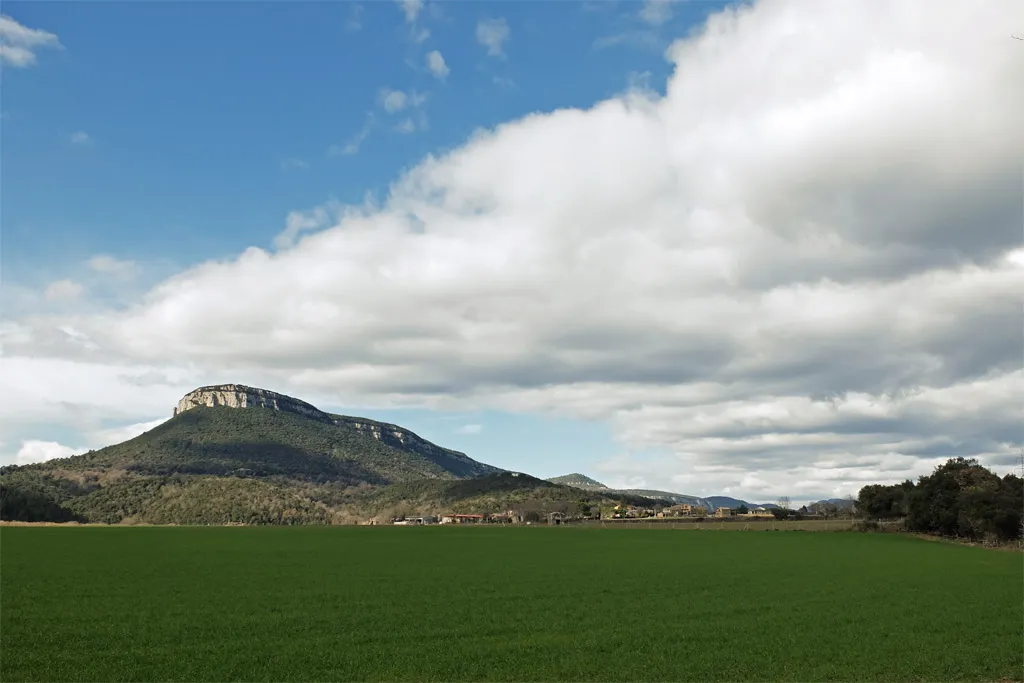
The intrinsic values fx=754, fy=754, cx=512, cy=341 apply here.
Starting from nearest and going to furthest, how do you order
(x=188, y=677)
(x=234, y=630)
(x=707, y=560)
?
(x=188, y=677), (x=234, y=630), (x=707, y=560)

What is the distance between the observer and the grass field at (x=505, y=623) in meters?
21.3

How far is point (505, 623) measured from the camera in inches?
1117

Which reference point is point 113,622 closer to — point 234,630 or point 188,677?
point 234,630

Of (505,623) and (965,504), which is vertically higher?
(965,504)

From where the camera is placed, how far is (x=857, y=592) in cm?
3966

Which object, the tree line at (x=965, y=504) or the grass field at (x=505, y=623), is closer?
the grass field at (x=505, y=623)

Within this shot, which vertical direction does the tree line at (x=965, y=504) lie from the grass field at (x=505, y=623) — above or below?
above

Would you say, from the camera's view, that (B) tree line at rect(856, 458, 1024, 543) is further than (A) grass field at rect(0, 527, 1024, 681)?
Yes

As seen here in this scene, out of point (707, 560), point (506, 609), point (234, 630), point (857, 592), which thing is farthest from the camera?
point (707, 560)

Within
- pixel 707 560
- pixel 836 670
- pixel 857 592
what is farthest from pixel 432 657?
pixel 707 560

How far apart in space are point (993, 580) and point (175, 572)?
170 feet

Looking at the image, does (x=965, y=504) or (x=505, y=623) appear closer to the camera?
(x=505, y=623)

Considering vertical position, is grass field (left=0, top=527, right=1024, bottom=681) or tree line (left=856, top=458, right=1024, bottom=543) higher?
tree line (left=856, top=458, right=1024, bottom=543)

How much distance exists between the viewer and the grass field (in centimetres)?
2131
